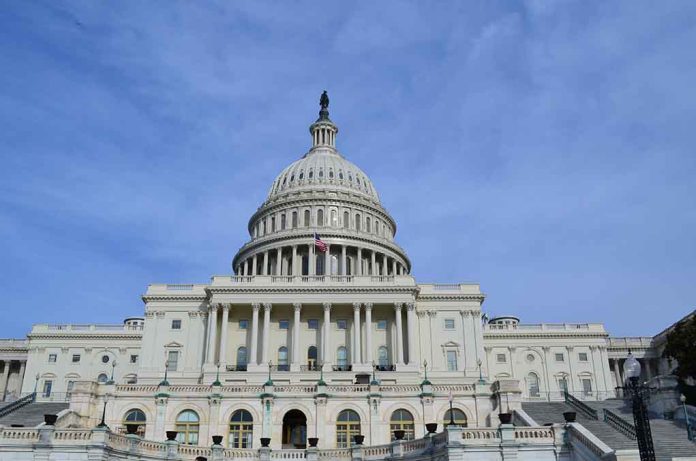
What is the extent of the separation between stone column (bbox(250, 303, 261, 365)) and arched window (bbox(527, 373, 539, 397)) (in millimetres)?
36701

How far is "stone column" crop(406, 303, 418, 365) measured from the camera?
83125mm

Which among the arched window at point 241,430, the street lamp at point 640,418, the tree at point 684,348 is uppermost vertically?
the tree at point 684,348

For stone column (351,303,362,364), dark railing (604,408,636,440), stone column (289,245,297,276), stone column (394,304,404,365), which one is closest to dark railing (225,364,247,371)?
stone column (351,303,362,364)

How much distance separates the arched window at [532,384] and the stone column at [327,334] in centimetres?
2938

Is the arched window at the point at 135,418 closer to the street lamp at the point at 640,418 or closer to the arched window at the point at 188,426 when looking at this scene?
the arched window at the point at 188,426

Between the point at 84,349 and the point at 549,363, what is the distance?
6457cm

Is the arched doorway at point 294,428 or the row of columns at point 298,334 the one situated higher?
the row of columns at point 298,334

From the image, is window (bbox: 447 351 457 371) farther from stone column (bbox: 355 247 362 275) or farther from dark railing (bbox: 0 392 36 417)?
dark railing (bbox: 0 392 36 417)

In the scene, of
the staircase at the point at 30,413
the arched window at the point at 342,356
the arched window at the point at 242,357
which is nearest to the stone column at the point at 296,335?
the arched window at the point at 342,356

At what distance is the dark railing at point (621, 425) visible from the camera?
3979 centimetres

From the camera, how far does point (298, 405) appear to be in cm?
5112

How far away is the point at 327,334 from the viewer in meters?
84.2

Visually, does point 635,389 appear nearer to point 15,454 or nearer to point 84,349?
point 15,454

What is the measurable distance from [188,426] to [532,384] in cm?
5940
